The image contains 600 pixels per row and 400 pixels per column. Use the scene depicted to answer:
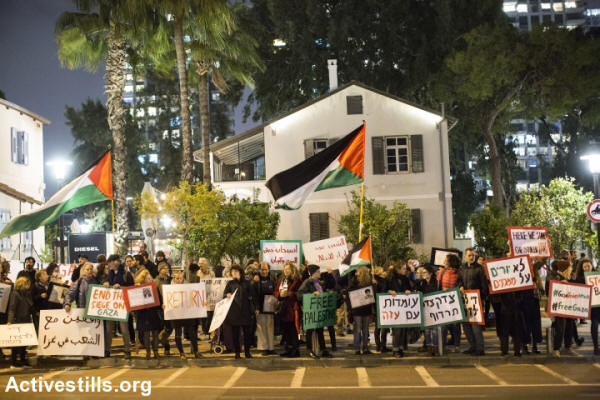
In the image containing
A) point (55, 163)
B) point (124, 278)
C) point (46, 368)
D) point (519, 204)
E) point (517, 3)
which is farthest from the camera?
point (517, 3)

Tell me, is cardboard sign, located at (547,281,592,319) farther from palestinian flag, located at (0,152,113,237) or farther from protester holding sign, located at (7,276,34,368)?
protester holding sign, located at (7,276,34,368)

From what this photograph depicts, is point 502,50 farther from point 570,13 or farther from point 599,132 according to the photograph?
point 570,13

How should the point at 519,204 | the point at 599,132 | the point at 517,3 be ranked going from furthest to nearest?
1. the point at 517,3
2. the point at 599,132
3. the point at 519,204

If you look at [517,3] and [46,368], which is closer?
[46,368]

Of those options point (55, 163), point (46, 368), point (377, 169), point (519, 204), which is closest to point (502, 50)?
point (519, 204)

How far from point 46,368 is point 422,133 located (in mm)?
21821

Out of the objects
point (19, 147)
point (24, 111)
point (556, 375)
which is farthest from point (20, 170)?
point (556, 375)

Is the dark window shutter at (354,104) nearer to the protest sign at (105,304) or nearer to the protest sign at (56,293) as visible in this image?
the protest sign at (56,293)

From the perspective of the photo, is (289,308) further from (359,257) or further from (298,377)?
(298,377)

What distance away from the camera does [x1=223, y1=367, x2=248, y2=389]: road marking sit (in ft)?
39.5

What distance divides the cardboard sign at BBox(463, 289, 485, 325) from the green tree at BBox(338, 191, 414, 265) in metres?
14.1

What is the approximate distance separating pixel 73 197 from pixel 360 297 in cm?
709

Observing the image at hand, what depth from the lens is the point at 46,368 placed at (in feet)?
Answer: 47.4

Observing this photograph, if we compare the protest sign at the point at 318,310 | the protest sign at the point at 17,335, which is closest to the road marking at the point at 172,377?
the protest sign at the point at 318,310
